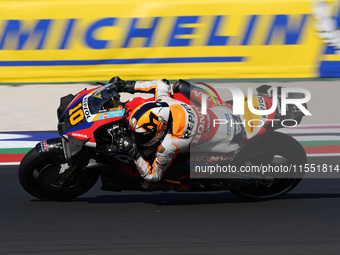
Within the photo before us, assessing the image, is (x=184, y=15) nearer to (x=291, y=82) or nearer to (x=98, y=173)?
(x=291, y=82)

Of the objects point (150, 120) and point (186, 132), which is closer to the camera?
point (150, 120)

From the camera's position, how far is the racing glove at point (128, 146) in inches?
224

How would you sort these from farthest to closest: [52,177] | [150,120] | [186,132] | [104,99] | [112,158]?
[52,177] → [112,158] → [104,99] → [186,132] → [150,120]

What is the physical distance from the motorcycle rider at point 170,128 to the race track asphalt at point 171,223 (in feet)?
1.67

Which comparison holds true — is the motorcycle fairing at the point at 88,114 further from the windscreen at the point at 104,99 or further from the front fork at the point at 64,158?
the front fork at the point at 64,158

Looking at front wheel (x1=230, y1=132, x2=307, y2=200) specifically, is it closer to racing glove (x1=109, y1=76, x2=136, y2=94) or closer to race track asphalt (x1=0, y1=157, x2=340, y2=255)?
race track asphalt (x1=0, y1=157, x2=340, y2=255)

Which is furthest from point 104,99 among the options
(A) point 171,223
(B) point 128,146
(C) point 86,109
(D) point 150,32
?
(D) point 150,32

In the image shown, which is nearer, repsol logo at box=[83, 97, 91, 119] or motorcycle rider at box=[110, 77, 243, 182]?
motorcycle rider at box=[110, 77, 243, 182]

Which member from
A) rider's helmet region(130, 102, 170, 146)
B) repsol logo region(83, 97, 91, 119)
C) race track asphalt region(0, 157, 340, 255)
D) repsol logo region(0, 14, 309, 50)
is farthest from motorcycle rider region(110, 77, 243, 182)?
repsol logo region(0, 14, 309, 50)

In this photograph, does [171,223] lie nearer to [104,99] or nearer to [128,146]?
[128,146]

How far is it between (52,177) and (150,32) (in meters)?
4.42

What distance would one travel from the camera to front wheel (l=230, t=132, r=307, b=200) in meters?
6.12

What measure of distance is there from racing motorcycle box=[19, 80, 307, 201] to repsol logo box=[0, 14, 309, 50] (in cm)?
387

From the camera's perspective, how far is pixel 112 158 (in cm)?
588
